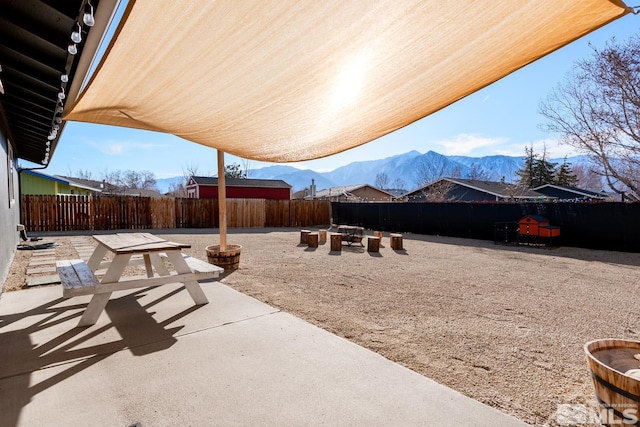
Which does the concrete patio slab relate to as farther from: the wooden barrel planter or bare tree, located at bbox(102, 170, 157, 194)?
bare tree, located at bbox(102, 170, 157, 194)

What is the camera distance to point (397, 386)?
2.01 meters

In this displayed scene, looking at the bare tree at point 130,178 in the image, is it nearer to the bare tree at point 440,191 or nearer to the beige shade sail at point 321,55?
the bare tree at point 440,191

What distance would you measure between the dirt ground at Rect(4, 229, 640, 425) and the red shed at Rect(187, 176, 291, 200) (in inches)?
635

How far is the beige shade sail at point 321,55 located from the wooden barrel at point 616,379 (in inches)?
66.2

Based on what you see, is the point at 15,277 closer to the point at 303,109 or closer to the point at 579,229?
the point at 303,109

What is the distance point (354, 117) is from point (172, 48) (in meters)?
1.70

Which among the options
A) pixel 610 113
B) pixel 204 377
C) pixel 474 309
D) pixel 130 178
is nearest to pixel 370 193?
pixel 610 113

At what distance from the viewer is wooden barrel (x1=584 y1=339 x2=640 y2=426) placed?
132 centimetres

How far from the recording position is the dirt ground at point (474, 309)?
2.21m

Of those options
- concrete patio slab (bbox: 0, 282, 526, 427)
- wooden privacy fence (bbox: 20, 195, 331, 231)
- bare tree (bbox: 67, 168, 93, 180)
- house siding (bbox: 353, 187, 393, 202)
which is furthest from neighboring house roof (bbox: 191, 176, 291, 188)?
bare tree (bbox: 67, 168, 93, 180)

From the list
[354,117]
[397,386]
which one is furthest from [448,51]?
[397,386]

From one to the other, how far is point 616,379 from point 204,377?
2.16 metres

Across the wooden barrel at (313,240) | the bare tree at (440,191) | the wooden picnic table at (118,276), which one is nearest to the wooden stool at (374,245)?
the wooden barrel at (313,240)

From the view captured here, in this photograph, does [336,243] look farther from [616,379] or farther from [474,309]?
[616,379]
